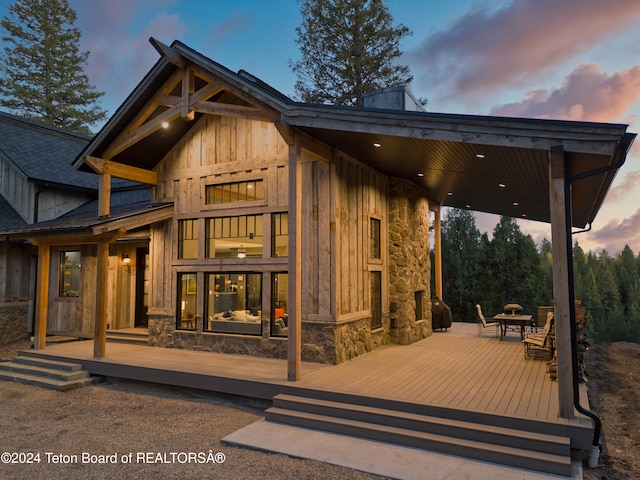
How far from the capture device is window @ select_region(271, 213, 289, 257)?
8.23m

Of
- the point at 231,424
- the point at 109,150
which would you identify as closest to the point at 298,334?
the point at 231,424

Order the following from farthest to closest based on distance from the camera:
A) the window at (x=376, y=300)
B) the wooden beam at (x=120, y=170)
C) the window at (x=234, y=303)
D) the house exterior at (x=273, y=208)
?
the window at (x=376, y=300)
the wooden beam at (x=120, y=170)
the window at (x=234, y=303)
the house exterior at (x=273, y=208)

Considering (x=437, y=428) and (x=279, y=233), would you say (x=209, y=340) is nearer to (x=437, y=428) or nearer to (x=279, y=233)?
(x=279, y=233)

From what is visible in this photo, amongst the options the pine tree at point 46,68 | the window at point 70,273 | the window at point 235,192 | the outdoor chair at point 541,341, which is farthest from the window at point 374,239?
the pine tree at point 46,68

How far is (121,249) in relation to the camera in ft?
37.0

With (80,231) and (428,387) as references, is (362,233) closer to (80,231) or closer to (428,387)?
(428,387)

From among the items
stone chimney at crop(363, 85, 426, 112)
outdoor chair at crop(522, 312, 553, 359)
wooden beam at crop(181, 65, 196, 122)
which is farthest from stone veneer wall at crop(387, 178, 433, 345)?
wooden beam at crop(181, 65, 196, 122)

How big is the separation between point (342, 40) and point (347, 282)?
54.1ft

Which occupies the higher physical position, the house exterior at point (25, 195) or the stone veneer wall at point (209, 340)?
the house exterior at point (25, 195)

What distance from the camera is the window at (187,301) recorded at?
9.21 metres

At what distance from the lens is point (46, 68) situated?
1007 inches

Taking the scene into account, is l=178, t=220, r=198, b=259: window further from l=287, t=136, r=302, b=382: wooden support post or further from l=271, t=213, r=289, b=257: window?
l=287, t=136, r=302, b=382: wooden support post

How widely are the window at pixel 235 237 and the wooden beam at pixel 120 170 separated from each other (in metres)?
1.94

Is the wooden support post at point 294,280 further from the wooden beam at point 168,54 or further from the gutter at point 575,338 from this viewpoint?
the gutter at point 575,338
